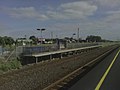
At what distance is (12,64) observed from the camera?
1133 inches

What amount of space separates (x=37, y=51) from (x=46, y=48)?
4.76 meters

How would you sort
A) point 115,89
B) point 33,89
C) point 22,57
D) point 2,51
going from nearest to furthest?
1. point 115,89
2. point 33,89
3. point 22,57
4. point 2,51

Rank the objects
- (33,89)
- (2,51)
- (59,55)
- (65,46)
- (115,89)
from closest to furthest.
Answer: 1. (115,89)
2. (33,89)
3. (2,51)
4. (59,55)
5. (65,46)

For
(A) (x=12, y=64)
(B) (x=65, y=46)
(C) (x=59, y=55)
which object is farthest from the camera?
(B) (x=65, y=46)

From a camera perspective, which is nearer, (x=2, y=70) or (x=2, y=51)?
(x=2, y=70)

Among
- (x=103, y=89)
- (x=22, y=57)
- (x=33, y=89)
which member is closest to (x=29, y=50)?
(x=22, y=57)

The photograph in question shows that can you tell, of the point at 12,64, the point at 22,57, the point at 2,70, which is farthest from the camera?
the point at 22,57

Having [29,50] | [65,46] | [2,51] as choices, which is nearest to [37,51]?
[29,50]

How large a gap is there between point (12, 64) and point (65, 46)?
3474 cm

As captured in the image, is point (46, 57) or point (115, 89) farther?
point (46, 57)

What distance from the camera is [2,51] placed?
126 feet

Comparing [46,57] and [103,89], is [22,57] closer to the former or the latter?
[46,57]

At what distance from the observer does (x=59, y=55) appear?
48094mm

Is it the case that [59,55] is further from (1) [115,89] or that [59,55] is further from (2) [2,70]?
(1) [115,89]
